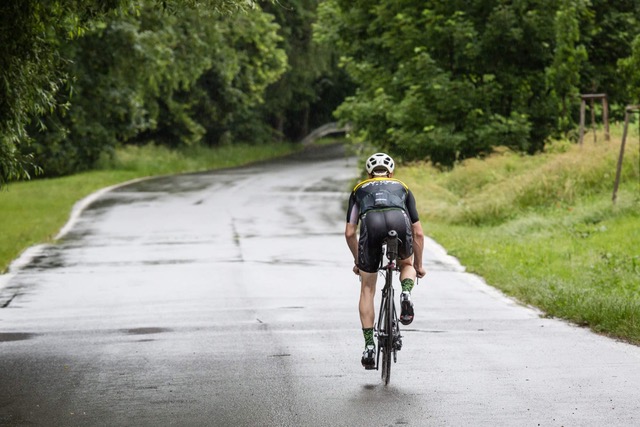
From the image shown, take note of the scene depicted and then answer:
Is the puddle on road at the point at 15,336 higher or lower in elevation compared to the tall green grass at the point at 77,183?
higher

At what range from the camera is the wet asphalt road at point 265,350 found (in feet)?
25.7

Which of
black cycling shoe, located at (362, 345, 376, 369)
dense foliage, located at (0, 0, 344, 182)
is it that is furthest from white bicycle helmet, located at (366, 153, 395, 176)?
dense foliage, located at (0, 0, 344, 182)

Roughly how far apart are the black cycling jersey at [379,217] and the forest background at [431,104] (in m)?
3.19

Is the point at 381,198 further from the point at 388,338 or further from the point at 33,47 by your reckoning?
the point at 33,47

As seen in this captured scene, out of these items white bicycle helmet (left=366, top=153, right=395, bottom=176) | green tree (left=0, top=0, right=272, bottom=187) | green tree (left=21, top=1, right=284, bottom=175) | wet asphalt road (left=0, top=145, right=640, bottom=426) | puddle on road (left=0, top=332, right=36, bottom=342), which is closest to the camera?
wet asphalt road (left=0, top=145, right=640, bottom=426)

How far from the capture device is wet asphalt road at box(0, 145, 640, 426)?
7.84 meters

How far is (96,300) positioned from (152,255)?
17.2ft

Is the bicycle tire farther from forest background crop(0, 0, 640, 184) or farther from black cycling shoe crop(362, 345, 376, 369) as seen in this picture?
forest background crop(0, 0, 640, 184)

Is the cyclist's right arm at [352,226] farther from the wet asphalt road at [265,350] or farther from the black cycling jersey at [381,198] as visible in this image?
the wet asphalt road at [265,350]

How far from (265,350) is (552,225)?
11.4m

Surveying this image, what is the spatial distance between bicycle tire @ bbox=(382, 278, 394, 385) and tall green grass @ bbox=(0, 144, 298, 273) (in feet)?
23.1

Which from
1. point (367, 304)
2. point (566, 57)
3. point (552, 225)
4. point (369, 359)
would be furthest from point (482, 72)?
point (369, 359)

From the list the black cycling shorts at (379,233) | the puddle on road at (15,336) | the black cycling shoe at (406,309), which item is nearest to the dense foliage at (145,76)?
the puddle on road at (15,336)

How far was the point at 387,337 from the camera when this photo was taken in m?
8.70
